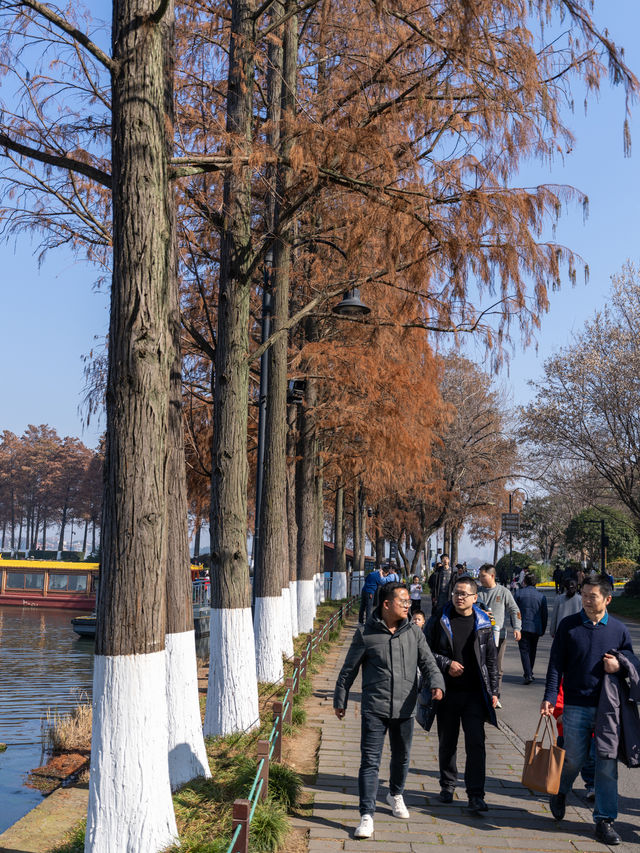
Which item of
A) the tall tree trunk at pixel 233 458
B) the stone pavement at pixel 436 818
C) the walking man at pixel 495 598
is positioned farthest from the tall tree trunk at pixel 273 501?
the stone pavement at pixel 436 818

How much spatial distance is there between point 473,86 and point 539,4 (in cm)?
106

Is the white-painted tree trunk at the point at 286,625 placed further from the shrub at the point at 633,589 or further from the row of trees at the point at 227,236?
the shrub at the point at 633,589

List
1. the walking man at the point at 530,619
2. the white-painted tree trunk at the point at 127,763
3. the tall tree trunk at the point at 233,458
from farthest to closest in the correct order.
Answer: the walking man at the point at 530,619, the tall tree trunk at the point at 233,458, the white-painted tree trunk at the point at 127,763

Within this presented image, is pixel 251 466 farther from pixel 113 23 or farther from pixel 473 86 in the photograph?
pixel 113 23

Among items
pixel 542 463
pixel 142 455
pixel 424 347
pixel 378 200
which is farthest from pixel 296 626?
pixel 542 463

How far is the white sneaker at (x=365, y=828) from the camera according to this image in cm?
595

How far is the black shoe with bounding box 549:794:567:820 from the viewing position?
6.48 metres

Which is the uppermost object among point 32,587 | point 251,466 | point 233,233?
point 233,233

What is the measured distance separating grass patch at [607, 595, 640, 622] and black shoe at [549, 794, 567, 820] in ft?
80.5

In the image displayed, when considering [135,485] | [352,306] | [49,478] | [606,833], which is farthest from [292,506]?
[49,478]

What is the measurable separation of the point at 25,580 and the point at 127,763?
5082 cm

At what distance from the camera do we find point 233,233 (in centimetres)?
1030

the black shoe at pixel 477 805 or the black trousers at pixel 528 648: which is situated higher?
the black trousers at pixel 528 648

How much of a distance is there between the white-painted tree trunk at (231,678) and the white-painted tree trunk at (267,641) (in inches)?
118
